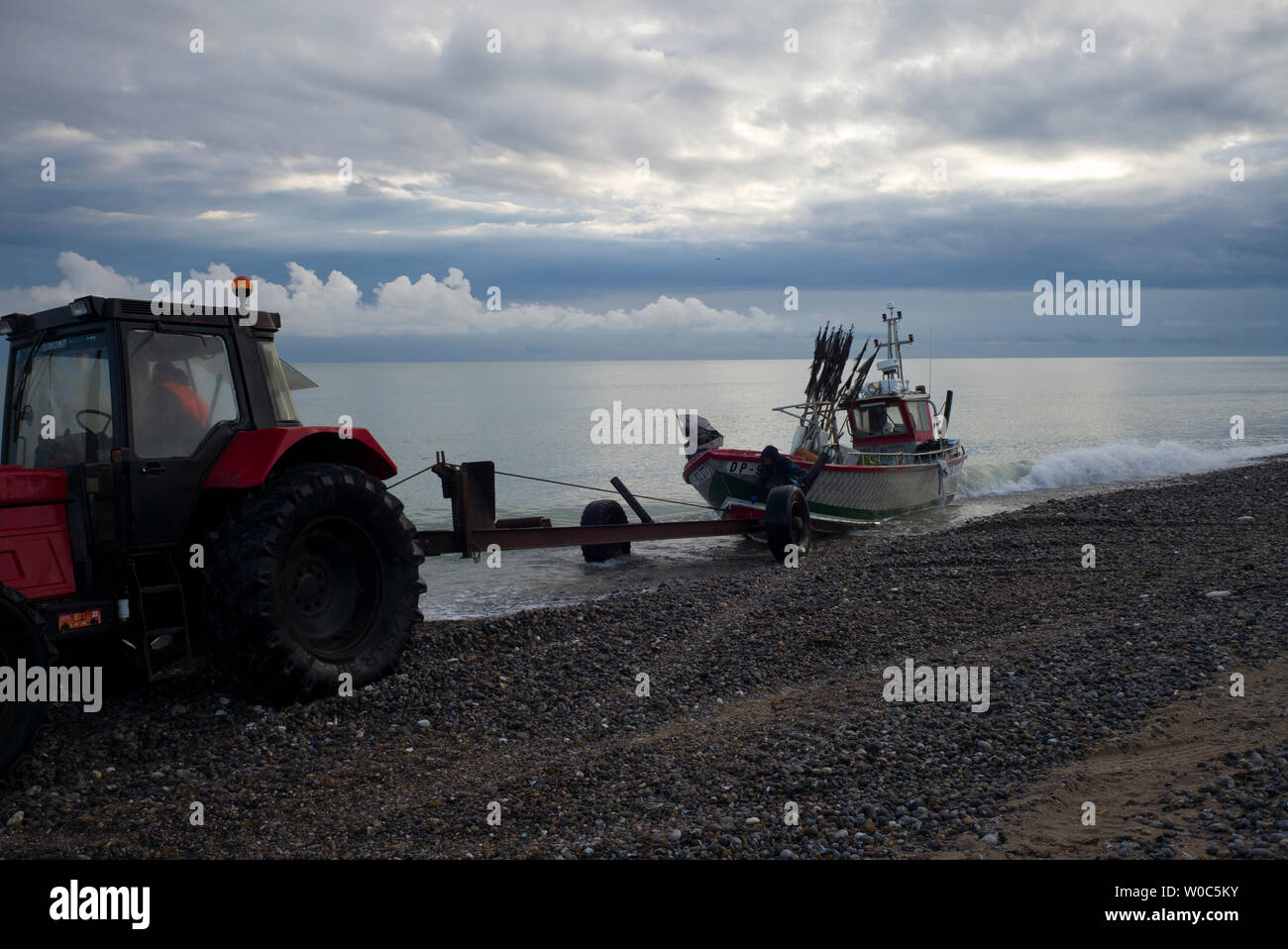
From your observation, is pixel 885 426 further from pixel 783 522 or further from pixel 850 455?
pixel 783 522

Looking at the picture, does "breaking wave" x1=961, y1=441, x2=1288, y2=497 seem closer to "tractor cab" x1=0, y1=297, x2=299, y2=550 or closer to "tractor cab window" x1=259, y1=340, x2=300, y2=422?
"tractor cab window" x1=259, y1=340, x2=300, y2=422

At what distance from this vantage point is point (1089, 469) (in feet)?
97.7

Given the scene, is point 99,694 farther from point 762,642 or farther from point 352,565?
point 762,642

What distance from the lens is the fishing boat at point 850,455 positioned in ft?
58.0

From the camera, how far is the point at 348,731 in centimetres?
599

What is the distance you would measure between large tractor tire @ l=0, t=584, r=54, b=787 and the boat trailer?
11.8 feet

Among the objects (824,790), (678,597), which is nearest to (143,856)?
(824,790)

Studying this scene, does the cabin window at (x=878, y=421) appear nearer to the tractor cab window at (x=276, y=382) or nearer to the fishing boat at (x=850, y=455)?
the fishing boat at (x=850, y=455)

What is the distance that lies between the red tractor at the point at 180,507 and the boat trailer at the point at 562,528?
1763 mm

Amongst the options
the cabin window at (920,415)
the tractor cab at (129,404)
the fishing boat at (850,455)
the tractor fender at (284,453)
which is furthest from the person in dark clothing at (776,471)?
the tractor cab at (129,404)

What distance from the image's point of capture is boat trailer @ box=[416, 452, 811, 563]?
897cm

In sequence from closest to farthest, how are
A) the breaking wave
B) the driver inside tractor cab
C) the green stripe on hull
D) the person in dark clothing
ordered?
1. the driver inside tractor cab
2. the person in dark clothing
3. the green stripe on hull
4. the breaking wave

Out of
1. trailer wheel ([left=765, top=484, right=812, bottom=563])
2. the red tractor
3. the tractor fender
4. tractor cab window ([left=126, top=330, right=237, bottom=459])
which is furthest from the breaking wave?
tractor cab window ([left=126, top=330, right=237, bottom=459])

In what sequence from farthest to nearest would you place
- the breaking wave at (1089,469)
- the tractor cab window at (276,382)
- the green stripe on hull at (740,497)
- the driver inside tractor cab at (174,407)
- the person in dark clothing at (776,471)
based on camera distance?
the breaking wave at (1089,469) < the green stripe on hull at (740,497) < the person in dark clothing at (776,471) < the tractor cab window at (276,382) < the driver inside tractor cab at (174,407)
